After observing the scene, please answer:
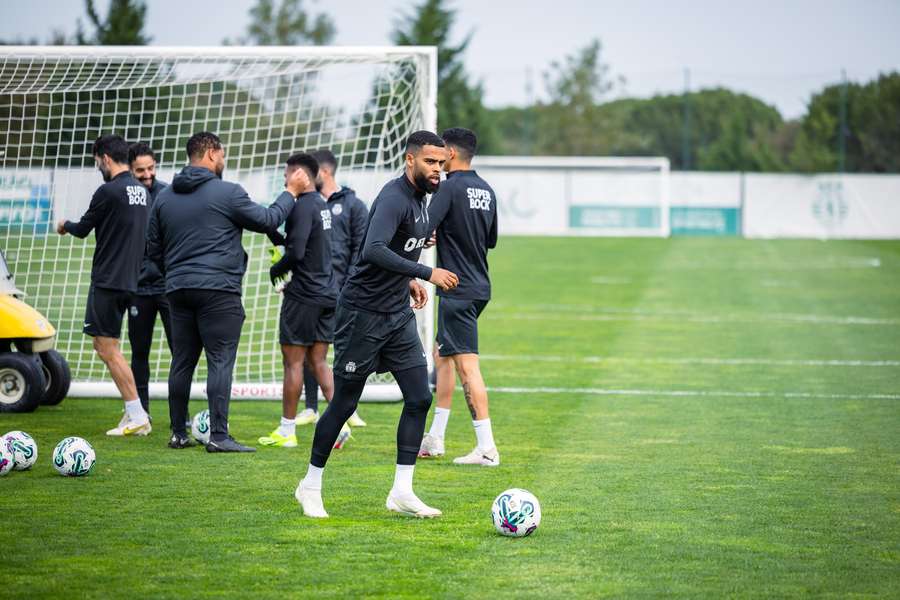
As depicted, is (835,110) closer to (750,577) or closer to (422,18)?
(422,18)

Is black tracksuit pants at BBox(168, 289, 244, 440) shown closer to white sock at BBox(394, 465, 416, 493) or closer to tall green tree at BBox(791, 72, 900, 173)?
white sock at BBox(394, 465, 416, 493)

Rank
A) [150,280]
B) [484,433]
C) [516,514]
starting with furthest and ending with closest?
[150,280], [484,433], [516,514]

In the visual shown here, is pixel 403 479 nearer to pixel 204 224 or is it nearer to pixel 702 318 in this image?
pixel 204 224

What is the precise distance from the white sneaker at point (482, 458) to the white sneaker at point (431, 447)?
28 centimetres

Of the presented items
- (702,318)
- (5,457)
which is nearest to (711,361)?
(702,318)

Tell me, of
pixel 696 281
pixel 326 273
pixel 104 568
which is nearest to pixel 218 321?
pixel 326 273

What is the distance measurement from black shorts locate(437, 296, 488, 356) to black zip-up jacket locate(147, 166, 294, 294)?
137cm

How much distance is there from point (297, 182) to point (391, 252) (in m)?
2.46

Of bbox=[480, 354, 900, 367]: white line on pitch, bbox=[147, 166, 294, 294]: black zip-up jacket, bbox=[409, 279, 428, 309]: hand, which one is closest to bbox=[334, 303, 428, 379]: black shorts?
bbox=[409, 279, 428, 309]: hand

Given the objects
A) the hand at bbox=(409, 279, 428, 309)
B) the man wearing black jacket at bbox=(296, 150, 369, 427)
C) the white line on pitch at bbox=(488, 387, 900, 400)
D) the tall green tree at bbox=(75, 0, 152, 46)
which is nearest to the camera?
the hand at bbox=(409, 279, 428, 309)

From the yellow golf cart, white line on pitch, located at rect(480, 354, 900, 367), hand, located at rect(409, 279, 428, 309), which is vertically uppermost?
white line on pitch, located at rect(480, 354, 900, 367)

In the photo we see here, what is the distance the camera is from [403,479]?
6.86m

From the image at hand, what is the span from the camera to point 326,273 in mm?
9477

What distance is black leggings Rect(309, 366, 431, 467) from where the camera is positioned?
22.4ft
